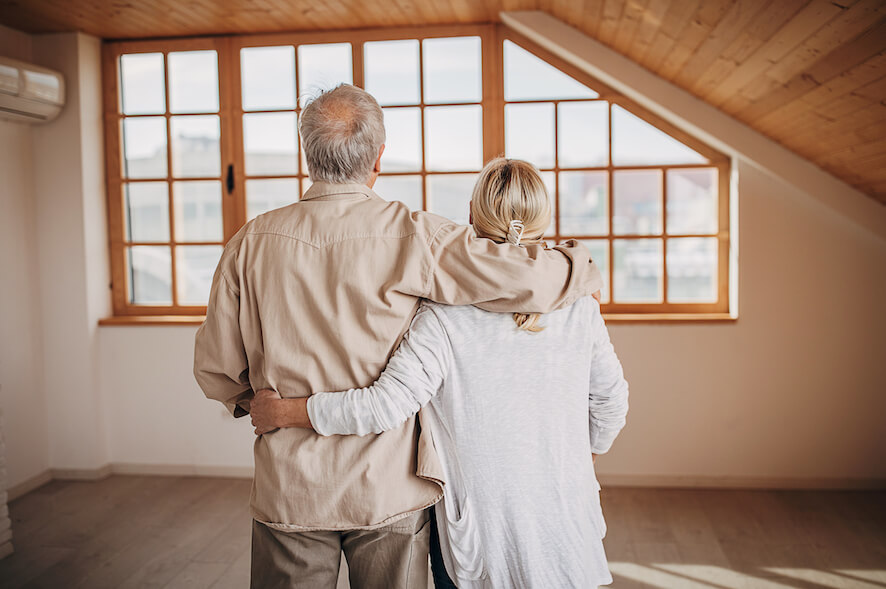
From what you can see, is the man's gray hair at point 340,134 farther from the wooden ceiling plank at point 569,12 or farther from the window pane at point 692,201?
the window pane at point 692,201

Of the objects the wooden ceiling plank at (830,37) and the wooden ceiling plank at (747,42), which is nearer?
the wooden ceiling plank at (830,37)

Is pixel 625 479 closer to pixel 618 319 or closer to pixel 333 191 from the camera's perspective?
pixel 618 319

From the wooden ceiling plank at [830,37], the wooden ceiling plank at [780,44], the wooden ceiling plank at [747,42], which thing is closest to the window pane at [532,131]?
the wooden ceiling plank at [747,42]

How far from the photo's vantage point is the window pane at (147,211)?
436 centimetres

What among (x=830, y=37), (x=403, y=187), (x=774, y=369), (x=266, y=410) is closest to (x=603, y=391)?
(x=266, y=410)

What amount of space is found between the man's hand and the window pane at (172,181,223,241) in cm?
301

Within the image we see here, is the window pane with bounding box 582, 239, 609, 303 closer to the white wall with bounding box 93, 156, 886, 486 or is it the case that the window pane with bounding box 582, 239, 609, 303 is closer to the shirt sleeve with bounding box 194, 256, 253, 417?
the white wall with bounding box 93, 156, 886, 486

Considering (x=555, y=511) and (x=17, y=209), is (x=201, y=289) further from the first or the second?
(x=555, y=511)

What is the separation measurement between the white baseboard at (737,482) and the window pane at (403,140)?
6.63 ft

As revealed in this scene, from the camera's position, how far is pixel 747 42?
2.66 metres

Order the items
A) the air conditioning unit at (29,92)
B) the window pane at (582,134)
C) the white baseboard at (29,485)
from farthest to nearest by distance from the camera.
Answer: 1. the window pane at (582,134)
2. the white baseboard at (29,485)
3. the air conditioning unit at (29,92)

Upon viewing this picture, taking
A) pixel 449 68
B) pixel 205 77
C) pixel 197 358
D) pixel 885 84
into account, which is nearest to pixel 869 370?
pixel 885 84

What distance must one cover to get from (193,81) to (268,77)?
0.45 m

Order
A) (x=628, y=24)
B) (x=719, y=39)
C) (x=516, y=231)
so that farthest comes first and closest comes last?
(x=628, y=24) → (x=719, y=39) → (x=516, y=231)
